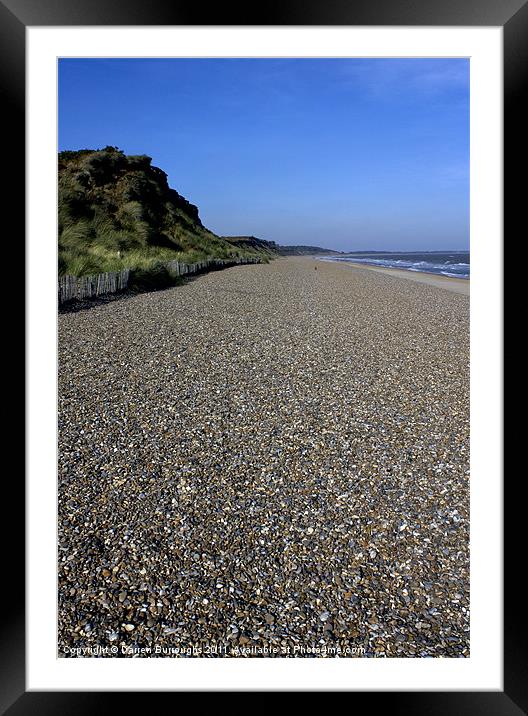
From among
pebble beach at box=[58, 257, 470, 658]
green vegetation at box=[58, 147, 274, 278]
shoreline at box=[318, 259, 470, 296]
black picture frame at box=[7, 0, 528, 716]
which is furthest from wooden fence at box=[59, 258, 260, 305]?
shoreline at box=[318, 259, 470, 296]

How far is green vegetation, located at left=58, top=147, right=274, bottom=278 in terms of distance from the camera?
25203 millimetres

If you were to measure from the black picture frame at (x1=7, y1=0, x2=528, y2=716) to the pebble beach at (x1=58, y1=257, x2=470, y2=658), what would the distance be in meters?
0.74

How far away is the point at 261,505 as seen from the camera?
3.06 m

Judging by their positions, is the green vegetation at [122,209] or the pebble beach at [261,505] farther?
the green vegetation at [122,209]

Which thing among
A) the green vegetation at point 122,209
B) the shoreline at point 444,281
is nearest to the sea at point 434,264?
the shoreline at point 444,281
